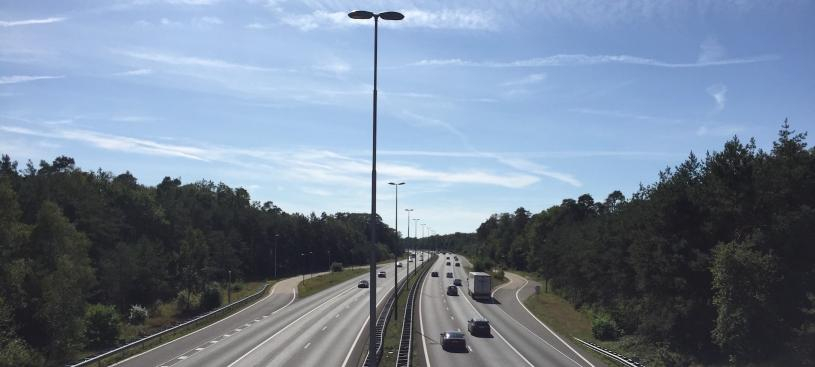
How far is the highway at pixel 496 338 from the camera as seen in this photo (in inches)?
1417

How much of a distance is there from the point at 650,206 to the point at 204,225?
97446 mm

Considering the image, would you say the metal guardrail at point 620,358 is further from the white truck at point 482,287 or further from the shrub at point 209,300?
the shrub at point 209,300

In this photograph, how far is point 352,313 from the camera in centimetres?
6512

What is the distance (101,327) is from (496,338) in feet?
98.6

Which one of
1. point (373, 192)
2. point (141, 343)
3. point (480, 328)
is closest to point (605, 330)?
point (480, 328)

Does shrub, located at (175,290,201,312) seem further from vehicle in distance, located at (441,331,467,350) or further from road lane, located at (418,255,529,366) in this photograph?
vehicle in distance, located at (441,331,467,350)

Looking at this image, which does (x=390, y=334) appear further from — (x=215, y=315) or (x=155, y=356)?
(x=215, y=315)

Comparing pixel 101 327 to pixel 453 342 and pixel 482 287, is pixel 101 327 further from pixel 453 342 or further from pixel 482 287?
pixel 482 287

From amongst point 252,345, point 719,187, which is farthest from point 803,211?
point 252,345

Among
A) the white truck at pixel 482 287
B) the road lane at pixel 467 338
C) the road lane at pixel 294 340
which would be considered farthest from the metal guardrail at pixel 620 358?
the white truck at pixel 482 287

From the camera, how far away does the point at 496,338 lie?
153 ft

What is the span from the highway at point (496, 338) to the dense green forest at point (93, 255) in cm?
2311

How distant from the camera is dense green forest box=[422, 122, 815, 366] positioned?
31484 millimetres

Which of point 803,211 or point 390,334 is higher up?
point 803,211
